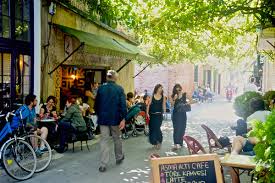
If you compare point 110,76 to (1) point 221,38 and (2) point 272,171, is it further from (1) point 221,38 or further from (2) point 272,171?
(1) point 221,38

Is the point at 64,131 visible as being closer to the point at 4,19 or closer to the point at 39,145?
the point at 39,145

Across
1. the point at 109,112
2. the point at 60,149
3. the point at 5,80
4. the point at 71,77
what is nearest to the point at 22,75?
the point at 5,80

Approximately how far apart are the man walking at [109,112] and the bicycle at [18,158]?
142 cm

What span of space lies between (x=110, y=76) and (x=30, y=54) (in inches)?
122

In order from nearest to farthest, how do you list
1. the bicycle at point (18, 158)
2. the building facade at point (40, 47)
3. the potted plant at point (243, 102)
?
the bicycle at point (18, 158) < the building facade at point (40, 47) < the potted plant at point (243, 102)

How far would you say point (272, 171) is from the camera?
12.3ft

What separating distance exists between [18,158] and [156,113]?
4184 millimetres

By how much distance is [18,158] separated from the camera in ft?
23.8

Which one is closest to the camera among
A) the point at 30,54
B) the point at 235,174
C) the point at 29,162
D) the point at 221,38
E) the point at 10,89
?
the point at 235,174

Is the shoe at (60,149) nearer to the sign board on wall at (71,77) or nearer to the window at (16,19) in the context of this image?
the window at (16,19)

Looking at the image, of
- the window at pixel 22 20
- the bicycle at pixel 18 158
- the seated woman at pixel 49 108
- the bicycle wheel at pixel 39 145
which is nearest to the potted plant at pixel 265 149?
the bicycle at pixel 18 158

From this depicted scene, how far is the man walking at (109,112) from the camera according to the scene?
26.7ft

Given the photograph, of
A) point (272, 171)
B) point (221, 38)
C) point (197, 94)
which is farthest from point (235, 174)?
point (197, 94)

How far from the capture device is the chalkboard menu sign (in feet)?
14.4
